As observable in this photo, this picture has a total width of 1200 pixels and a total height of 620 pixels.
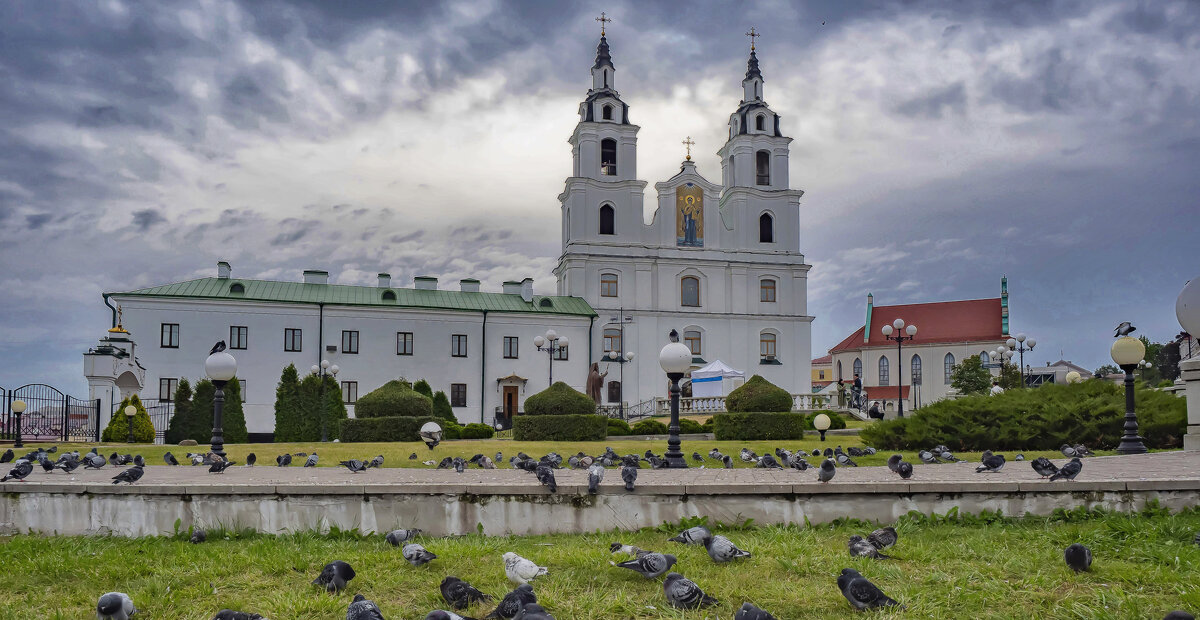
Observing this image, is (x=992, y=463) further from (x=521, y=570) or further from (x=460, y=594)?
(x=460, y=594)

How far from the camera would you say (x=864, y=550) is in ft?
20.4

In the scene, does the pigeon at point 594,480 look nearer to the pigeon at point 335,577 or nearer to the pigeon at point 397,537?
the pigeon at point 397,537

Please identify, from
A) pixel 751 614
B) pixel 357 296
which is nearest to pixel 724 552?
pixel 751 614

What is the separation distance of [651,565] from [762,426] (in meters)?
19.0

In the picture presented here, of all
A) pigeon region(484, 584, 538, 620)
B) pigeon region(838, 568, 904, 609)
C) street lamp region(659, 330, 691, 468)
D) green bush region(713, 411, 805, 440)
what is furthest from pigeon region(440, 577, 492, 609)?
green bush region(713, 411, 805, 440)

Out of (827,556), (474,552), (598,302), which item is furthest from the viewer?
(598,302)

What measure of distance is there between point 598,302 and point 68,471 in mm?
42613

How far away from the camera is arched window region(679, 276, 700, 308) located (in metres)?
54.5

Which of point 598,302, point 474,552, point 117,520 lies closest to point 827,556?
point 474,552

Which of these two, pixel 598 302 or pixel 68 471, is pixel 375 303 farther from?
pixel 68 471

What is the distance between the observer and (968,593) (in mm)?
5328

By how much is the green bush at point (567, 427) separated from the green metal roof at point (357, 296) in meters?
24.3

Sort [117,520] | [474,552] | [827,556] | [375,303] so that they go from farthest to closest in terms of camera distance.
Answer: [375,303]
[117,520]
[474,552]
[827,556]

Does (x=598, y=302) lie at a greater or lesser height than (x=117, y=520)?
greater
